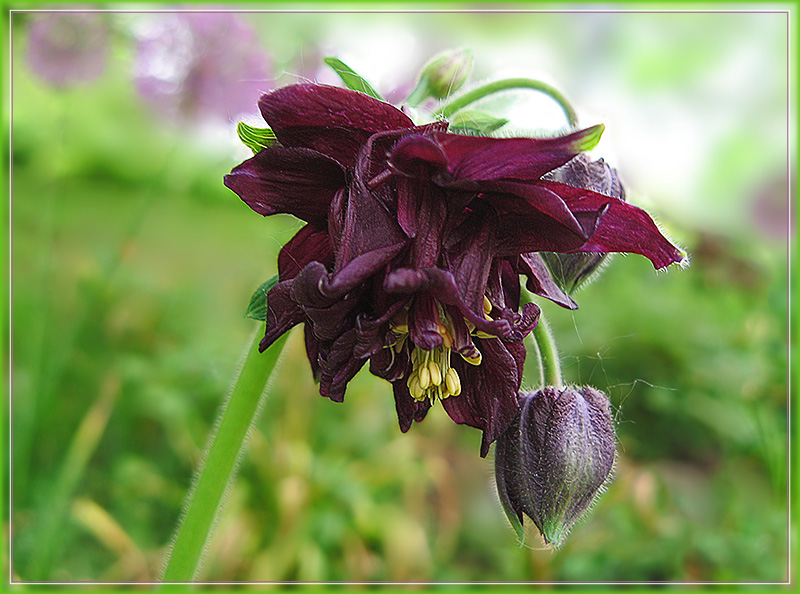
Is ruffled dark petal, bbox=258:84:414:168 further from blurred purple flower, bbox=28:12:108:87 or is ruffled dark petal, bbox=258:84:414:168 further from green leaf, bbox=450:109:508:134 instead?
blurred purple flower, bbox=28:12:108:87

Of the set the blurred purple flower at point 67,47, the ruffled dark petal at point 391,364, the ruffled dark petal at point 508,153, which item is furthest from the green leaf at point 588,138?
the blurred purple flower at point 67,47

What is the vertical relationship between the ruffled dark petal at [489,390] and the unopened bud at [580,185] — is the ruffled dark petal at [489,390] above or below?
below

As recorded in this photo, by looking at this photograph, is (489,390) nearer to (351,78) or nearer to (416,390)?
(416,390)

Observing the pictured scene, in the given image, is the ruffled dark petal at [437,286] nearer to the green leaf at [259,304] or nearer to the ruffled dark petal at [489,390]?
the ruffled dark petal at [489,390]

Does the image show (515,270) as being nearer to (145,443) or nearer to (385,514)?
(385,514)

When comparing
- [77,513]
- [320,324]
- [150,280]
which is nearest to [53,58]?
[150,280]

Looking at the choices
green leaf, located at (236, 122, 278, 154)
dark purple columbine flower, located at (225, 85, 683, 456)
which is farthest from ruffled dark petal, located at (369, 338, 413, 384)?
green leaf, located at (236, 122, 278, 154)
